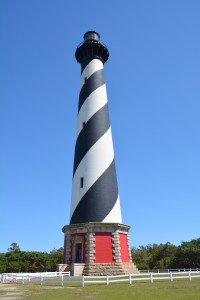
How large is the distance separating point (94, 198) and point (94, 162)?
263cm

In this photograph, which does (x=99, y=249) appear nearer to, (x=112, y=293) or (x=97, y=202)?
(x=97, y=202)

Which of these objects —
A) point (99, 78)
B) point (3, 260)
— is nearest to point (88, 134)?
point (99, 78)

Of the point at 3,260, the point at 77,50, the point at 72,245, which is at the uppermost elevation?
the point at 77,50

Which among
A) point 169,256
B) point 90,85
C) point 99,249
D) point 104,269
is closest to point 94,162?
point 99,249

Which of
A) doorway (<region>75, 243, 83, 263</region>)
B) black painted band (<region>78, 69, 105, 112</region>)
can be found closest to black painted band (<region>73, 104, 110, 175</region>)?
black painted band (<region>78, 69, 105, 112</region>)

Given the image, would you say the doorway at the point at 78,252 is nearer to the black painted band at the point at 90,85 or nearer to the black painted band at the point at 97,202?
the black painted band at the point at 97,202

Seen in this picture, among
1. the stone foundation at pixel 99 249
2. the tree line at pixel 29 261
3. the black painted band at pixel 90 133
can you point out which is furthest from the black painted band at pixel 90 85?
the tree line at pixel 29 261

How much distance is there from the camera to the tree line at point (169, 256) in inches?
1267

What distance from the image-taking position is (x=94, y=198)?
20.5 metres

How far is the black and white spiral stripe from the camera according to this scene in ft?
67.2

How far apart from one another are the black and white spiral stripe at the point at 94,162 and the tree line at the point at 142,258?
15443 millimetres

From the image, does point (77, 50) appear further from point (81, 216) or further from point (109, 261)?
point (109, 261)

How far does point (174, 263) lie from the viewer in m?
33.4

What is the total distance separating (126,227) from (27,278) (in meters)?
7.44
